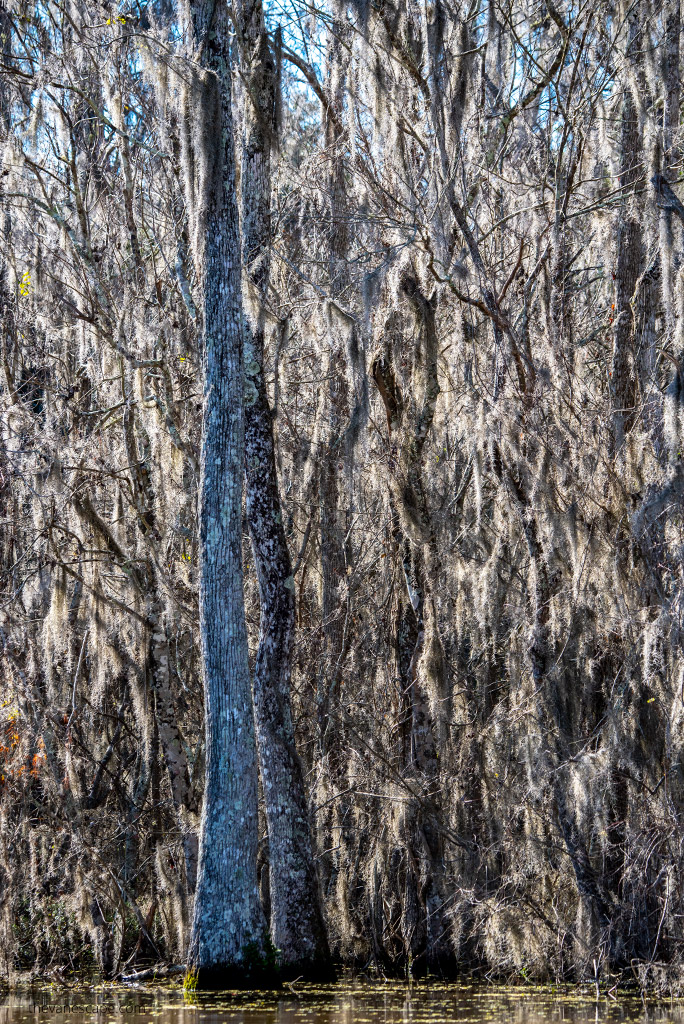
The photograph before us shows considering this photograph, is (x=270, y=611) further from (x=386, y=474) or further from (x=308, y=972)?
(x=308, y=972)

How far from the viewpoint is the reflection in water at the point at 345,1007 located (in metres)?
6.82

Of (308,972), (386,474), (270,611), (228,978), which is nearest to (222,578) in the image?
(270,611)

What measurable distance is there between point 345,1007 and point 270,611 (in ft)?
10.3

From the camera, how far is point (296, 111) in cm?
1234

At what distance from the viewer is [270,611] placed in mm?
9664

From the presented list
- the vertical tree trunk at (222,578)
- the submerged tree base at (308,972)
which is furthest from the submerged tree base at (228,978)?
the submerged tree base at (308,972)

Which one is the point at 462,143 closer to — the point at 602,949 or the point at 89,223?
the point at 89,223

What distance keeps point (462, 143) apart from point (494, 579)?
10.6ft

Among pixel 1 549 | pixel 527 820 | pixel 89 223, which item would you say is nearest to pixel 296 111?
pixel 89 223

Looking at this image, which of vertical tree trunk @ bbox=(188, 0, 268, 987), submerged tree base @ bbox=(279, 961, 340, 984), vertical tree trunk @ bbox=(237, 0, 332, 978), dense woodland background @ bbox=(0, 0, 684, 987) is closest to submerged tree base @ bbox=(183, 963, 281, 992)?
vertical tree trunk @ bbox=(188, 0, 268, 987)

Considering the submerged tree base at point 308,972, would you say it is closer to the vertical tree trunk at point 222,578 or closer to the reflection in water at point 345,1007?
the reflection in water at point 345,1007

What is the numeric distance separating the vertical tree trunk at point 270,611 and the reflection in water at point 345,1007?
539mm

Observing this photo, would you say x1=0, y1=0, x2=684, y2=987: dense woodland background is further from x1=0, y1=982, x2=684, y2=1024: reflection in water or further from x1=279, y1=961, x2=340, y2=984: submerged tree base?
x1=279, y1=961, x2=340, y2=984: submerged tree base

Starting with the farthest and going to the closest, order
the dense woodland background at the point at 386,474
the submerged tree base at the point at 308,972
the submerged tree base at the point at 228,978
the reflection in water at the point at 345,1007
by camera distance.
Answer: the submerged tree base at the point at 308,972 < the dense woodland background at the point at 386,474 < the submerged tree base at the point at 228,978 < the reflection in water at the point at 345,1007
